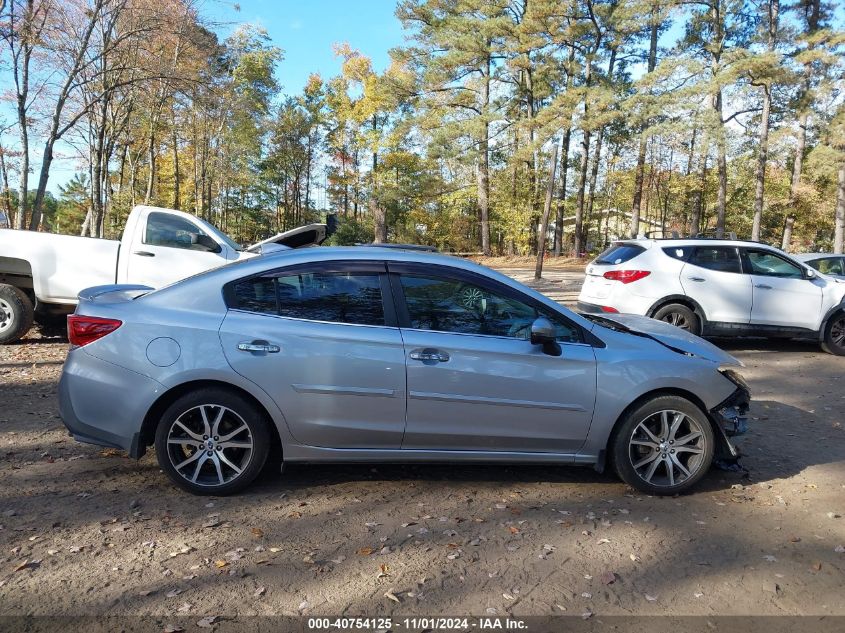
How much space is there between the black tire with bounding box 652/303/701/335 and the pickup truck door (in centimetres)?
648

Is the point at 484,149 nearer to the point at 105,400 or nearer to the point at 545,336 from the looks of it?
the point at 545,336

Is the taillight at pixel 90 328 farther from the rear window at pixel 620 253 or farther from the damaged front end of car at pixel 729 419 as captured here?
the rear window at pixel 620 253

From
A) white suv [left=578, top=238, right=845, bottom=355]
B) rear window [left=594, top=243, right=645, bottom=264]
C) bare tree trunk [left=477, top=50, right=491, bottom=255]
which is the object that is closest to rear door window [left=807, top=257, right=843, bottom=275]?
white suv [left=578, top=238, right=845, bottom=355]

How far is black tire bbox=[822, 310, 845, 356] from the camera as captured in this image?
29.7 feet

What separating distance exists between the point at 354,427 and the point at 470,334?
93 cm

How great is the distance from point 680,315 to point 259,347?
717 centimetres

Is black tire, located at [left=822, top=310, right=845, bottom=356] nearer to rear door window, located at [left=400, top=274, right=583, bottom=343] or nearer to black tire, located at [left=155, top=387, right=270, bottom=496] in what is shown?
rear door window, located at [left=400, top=274, right=583, bottom=343]

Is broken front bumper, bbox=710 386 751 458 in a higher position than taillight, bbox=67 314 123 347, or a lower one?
lower

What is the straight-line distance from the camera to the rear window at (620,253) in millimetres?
9117

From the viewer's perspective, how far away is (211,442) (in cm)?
371

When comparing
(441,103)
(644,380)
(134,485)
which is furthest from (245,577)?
(441,103)

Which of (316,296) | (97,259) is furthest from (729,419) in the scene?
(97,259)

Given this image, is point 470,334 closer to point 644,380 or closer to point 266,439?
point 644,380

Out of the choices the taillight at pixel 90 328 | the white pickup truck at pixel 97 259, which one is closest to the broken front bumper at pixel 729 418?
the taillight at pixel 90 328
